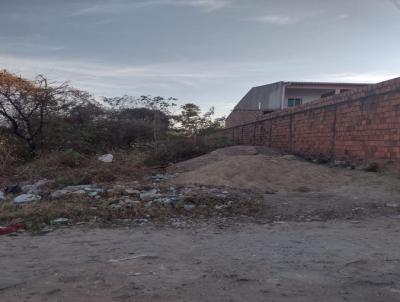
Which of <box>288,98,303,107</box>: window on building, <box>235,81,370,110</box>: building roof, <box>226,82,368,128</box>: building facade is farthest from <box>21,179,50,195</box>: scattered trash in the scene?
<box>288,98,303,107</box>: window on building

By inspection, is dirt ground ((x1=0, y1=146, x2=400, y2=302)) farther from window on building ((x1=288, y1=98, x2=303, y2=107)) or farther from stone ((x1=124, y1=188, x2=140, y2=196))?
window on building ((x1=288, y1=98, x2=303, y2=107))

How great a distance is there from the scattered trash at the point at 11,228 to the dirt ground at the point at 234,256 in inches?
9.2

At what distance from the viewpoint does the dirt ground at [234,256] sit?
3.06 meters

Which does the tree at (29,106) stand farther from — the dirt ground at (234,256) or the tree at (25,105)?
the dirt ground at (234,256)

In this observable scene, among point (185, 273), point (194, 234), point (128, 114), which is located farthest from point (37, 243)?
point (128, 114)

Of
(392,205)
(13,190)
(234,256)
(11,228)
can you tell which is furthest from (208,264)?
(13,190)

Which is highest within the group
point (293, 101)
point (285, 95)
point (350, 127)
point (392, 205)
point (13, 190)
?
point (285, 95)

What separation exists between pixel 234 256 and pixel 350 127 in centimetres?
643

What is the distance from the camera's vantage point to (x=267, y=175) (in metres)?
8.99

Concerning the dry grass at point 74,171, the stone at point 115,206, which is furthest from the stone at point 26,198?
the stone at point 115,206

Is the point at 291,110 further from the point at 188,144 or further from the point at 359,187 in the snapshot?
the point at 359,187

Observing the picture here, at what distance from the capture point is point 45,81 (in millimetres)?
14164

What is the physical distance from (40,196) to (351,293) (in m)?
6.09

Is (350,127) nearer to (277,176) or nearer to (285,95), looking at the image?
(277,176)
